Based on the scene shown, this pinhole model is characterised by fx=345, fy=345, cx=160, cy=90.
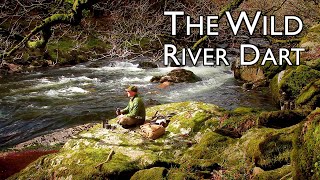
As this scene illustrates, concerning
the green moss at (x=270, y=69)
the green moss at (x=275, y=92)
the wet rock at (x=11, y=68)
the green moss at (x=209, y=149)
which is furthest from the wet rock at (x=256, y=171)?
the wet rock at (x=11, y=68)

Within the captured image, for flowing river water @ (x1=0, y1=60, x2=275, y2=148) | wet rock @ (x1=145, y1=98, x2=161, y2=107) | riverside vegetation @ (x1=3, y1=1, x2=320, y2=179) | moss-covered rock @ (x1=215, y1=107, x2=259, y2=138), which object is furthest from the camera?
wet rock @ (x1=145, y1=98, x2=161, y2=107)

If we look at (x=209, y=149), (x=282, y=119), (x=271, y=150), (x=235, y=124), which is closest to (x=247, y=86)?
(x=235, y=124)

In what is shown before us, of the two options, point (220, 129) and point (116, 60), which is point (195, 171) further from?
point (116, 60)

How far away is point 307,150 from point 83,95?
1924 centimetres

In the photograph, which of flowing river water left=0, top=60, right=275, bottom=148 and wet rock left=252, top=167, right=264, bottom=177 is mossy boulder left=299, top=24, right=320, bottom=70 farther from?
wet rock left=252, top=167, right=264, bottom=177

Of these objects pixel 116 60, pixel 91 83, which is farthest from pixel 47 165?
pixel 116 60

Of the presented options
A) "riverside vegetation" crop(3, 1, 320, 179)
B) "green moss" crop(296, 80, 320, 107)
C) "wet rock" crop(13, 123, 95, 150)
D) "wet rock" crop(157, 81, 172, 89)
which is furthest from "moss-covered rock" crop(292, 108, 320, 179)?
"wet rock" crop(157, 81, 172, 89)

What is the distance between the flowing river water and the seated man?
7.26 metres

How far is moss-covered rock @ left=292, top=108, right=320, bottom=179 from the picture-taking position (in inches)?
159

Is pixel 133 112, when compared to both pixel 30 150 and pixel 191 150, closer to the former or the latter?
pixel 191 150

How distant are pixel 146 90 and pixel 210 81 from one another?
5020 millimetres

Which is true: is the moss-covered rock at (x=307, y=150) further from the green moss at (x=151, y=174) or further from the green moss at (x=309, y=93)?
the green moss at (x=309, y=93)

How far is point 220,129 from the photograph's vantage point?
8891 mm

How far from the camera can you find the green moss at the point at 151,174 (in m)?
7.07
